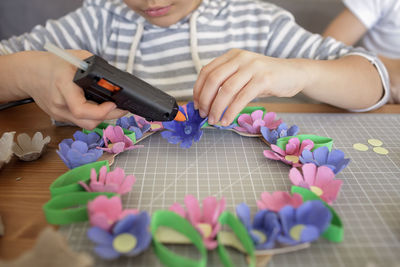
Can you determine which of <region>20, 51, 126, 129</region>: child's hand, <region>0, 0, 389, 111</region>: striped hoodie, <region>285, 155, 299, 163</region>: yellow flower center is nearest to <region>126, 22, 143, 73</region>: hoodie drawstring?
<region>0, 0, 389, 111</region>: striped hoodie

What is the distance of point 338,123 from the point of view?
0.56 metres

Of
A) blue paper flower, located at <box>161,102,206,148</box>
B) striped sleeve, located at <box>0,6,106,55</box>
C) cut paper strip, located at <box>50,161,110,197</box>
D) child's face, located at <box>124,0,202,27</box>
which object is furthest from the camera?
striped sleeve, located at <box>0,6,106,55</box>

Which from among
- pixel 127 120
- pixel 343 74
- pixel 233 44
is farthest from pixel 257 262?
pixel 233 44

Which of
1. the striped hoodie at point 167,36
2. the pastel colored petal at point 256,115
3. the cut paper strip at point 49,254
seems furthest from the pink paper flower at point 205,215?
the striped hoodie at point 167,36

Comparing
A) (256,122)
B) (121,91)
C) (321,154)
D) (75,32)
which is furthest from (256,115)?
(75,32)

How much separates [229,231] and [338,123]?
1.09 ft

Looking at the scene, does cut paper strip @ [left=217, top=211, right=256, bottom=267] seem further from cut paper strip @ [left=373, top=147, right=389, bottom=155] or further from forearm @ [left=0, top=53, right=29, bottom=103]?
forearm @ [left=0, top=53, right=29, bottom=103]

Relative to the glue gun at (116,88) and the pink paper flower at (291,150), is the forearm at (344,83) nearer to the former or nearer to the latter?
the pink paper flower at (291,150)

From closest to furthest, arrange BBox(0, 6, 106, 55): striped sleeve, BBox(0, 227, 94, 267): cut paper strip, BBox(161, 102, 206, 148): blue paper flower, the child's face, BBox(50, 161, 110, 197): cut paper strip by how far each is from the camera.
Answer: BBox(0, 227, 94, 267): cut paper strip → BBox(50, 161, 110, 197): cut paper strip → BBox(161, 102, 206, 148): blue paper flower → the child's face → BBox(0, 6, 106, 55): striped sleeve

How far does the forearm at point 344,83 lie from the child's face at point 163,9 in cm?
28

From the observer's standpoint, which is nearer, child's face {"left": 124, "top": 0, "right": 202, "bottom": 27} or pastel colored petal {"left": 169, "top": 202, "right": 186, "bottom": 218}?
pastel colored petal {"left": 169, "top": 202, "right": 186, "bottom": 218}

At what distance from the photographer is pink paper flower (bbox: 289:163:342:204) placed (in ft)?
1.22

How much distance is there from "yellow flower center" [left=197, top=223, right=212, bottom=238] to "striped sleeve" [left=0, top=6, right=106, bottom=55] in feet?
1.86

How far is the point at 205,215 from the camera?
1.09 feet
